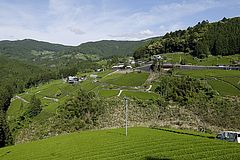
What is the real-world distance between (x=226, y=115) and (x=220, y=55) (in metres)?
85.7

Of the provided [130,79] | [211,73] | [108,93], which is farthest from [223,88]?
[130,79]

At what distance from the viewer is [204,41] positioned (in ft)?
478

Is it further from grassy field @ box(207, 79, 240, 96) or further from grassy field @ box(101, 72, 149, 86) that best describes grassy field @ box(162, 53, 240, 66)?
grassy field @ box(207, 79, 240, 96)

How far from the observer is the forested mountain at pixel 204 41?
140125 mm

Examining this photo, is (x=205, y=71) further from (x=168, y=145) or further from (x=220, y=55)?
(x=168, y=145)

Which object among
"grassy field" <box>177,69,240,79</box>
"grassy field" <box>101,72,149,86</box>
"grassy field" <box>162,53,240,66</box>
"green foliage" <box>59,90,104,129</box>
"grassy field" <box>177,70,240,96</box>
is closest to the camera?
"green foliage" <box>59,90,104,129</box>

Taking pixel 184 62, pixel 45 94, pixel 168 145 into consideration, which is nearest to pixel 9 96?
pixel 45 94

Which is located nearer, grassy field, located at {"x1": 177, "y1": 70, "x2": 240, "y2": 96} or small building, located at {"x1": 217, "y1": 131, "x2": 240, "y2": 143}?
small building, located at {"x1": 217, "y1": 131, "x2": 240, "y2": 143}

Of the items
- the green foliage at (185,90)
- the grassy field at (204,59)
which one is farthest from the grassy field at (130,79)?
the grassy field at (204,59)

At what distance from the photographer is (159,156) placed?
23.6m

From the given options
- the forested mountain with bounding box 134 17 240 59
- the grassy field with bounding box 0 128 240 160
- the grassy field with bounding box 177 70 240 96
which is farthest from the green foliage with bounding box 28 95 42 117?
the forested mountain with bounding box 134 17 240 59

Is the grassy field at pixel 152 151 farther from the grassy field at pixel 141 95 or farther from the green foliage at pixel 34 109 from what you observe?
the green foliage at pixel 34 109

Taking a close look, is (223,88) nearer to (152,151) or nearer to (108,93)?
(108,93)

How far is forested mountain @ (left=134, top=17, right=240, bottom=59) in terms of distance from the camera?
14012 centimetres
